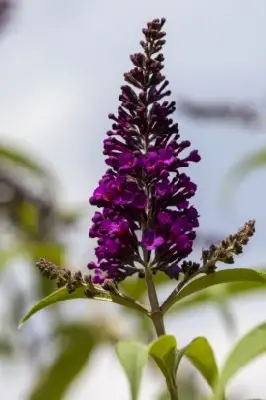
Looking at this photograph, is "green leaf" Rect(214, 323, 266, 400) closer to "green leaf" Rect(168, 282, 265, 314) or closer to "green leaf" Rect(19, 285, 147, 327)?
"green leaf" Rect(19, 285, 147, 327)

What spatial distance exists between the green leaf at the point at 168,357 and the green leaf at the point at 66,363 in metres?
1.71

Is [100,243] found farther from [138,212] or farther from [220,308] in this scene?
[220,308]

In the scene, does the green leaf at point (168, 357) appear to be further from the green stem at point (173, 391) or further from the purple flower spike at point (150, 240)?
the purple flower spike at point (150, 240)

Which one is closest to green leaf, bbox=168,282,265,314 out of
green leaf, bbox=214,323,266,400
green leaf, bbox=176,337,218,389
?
green leaf, bbox=176,337,218,389

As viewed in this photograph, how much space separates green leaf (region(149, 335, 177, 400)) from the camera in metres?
1.32

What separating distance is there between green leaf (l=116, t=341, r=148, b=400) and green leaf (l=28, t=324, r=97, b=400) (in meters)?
1.85

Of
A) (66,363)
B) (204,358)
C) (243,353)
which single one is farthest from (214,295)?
(243,353)

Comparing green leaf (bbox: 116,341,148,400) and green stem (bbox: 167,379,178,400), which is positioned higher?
green leaf (bbox: 116,341,148,400)

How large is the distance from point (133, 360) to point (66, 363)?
79.6 inches

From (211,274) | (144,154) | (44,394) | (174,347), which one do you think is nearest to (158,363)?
(174,347)

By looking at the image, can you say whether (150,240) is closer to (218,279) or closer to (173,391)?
(218,279)

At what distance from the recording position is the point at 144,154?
1498mm

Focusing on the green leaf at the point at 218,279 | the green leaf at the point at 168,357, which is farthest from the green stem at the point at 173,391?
the green leaf at the point at 218,279

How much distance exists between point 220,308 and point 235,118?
57cm
